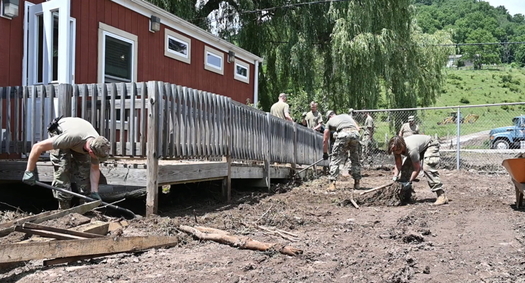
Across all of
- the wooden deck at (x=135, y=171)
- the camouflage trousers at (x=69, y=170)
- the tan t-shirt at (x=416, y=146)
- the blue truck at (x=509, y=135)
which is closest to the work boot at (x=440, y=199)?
the tan t-shirt at (x=416, y=146)

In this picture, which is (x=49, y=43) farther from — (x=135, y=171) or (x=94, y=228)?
(x=94, y=228)

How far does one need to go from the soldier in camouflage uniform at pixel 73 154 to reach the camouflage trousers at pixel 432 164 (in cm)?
518

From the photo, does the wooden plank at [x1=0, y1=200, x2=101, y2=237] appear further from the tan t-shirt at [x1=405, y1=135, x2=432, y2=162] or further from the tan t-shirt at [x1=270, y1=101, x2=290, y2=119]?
the tan t-shirt at [x1=270, y1=101, x2=290, y2=119]

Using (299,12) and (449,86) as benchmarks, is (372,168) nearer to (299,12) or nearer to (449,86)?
(299,12)

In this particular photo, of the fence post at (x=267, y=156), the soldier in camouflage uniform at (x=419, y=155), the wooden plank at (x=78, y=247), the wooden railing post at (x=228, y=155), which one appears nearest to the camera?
the wooden plank at (x=78, y=247)

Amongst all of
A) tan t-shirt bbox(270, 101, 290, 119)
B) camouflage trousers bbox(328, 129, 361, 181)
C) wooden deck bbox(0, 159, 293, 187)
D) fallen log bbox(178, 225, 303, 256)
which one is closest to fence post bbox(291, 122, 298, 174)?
tan t-shirt bbox(270, 101, 290, 119)

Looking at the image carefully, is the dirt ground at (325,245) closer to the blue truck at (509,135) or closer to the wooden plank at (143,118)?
the wooden plank at (143,118)

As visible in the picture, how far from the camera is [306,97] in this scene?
18.9 m

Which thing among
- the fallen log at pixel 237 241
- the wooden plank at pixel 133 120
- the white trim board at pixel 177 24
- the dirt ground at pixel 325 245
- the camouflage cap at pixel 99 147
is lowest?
the dirt ground at pixel 325 245

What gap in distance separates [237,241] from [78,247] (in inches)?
60.1

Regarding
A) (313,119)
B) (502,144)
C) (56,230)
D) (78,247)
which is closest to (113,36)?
(56,230)

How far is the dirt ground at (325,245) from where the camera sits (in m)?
3.74

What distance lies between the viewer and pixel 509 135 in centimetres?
1738

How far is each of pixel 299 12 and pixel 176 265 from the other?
16.1m
